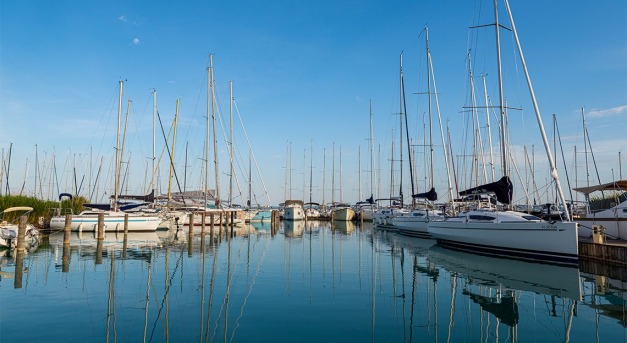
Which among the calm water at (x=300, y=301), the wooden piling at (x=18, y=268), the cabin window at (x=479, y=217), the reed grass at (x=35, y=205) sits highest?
the reed grass at (x=35, y=205)

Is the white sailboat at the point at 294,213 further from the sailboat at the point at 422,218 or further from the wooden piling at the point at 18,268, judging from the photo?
the wooden piling at the point at 18,268

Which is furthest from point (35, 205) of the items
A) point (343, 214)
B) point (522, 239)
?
point (343, 214)

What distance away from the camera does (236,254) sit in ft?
78.4

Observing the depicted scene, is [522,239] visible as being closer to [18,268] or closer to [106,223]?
[18,268]

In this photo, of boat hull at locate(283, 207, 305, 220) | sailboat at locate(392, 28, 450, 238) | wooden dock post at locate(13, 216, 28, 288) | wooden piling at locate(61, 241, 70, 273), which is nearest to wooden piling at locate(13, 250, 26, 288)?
wooden dock post at locate(13, 216, 28, 288)

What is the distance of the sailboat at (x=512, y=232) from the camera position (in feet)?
63.0

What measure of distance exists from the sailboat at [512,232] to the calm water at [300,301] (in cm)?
119

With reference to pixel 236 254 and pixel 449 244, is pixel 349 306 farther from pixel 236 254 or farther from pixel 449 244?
pixel 449 244

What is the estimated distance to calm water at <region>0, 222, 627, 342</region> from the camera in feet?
31.2

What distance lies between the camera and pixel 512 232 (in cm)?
2159

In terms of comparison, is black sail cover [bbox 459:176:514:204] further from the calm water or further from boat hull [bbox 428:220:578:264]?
the calm water

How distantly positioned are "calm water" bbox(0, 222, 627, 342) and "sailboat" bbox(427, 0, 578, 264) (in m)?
1.19

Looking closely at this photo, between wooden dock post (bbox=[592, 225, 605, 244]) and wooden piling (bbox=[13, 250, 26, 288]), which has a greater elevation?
wooden dock post (bbox=[592, 225, 605, 244])

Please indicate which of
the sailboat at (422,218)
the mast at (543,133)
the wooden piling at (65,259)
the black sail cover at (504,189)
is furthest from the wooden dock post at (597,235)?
the wooden piling at (65,259)
